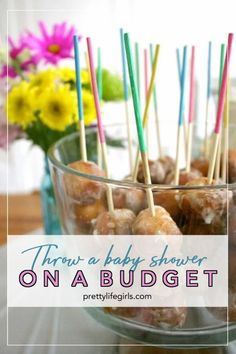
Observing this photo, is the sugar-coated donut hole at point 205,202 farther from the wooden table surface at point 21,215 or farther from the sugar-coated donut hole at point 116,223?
the wooden table surface at point 21,215

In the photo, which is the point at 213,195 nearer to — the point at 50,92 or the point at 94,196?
the point at 94,196

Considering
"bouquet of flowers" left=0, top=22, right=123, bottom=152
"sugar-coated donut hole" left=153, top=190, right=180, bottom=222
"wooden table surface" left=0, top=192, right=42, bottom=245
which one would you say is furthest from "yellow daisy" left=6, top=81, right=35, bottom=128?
"sugar-coated donut hole" left=153, top=190, right=180, bottom=222

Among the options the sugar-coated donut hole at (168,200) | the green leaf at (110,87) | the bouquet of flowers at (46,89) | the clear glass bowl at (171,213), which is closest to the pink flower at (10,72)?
the bouquet of flowers at (46,89)

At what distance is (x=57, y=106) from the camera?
0.58 meters

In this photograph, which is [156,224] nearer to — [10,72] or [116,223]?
[116,223]

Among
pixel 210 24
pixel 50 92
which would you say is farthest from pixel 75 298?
pixel 210 24

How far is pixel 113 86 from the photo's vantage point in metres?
0.65

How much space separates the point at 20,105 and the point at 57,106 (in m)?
0.05

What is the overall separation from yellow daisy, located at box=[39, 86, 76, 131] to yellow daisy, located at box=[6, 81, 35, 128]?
0.02m

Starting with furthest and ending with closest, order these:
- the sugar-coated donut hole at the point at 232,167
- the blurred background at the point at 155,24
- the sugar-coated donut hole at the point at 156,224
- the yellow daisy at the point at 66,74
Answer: the blurred background at the point at 155,24 → the yellow daisy at the point at 66,74 → the sugar-coated donut hole at the point at 232,167 → the sugar-coated donut hole at the point at 156,224

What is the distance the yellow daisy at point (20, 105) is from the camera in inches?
23.4

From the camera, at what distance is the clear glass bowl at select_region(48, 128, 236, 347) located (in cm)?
38

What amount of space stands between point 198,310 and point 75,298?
0.13 m

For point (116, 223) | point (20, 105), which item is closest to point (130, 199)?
point (116, 223)
